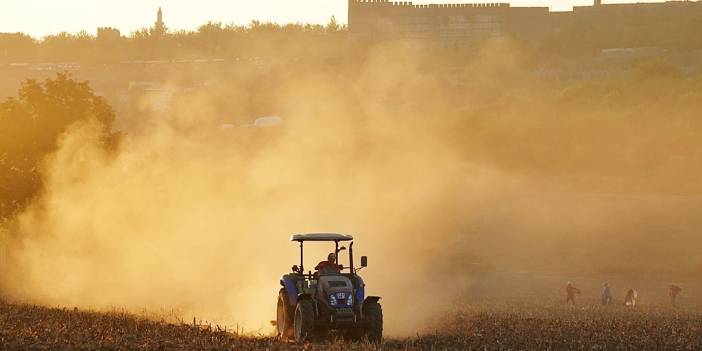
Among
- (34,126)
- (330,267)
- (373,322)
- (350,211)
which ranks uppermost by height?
(34,126)

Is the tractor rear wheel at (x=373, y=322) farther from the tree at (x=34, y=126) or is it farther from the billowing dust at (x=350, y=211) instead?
the tree at (x=34, y=126)

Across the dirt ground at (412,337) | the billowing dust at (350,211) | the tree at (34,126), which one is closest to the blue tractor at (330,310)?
the dirt ground at (412,337)

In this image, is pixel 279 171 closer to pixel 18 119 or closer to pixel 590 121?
pixel 18 119

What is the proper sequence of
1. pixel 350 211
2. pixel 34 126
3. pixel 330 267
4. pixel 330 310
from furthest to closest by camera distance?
pixel 350 211
pixel 34 126
pixel 330 267
pixel 330 310

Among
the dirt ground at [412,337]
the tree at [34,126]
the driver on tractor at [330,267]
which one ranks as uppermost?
the tree at [34,126]

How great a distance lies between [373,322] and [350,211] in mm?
44431

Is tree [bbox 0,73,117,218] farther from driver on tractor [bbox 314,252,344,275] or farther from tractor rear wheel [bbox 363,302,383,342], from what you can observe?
tractor rear wheel [bbox 363,302,383,342]

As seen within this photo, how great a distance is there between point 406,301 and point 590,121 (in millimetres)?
120472

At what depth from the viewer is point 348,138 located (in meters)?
132

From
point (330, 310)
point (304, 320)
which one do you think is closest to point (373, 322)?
point (330, 310)

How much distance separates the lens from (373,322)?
34219 mm

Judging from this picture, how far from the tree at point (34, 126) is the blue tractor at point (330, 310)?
1142 inches

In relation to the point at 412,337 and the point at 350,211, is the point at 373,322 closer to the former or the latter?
the point at 412,337

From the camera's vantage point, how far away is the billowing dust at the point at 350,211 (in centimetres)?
5275
